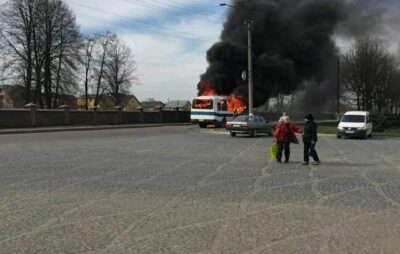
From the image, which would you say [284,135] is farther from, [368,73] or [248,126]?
[368,73]

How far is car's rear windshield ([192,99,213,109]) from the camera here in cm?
4938

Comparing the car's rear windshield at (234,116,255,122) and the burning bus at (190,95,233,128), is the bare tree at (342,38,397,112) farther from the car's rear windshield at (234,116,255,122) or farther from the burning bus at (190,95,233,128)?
the car's rear windshield at (234,116,255,122)

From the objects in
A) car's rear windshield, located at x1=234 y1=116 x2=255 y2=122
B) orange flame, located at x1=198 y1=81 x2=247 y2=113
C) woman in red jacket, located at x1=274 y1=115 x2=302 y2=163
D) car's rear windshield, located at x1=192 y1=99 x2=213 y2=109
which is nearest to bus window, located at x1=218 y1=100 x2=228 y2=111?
orange flame, located at x1=198 y1=81 x2=247 y2=113

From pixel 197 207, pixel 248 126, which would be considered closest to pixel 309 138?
pixel 197 207

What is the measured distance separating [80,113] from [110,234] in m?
49.7

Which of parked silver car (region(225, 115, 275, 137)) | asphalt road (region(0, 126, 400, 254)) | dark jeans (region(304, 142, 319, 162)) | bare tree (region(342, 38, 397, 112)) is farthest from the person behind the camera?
bare tree (region(342, 38, 397, 112))

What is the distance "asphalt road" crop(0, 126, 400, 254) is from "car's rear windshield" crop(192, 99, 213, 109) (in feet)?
109

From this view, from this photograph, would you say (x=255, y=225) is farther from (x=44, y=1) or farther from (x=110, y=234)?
(x=44, y=1)

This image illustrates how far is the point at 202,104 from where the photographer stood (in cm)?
4981

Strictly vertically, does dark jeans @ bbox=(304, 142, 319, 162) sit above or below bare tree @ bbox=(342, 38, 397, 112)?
below

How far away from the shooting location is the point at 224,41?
55.9 meters

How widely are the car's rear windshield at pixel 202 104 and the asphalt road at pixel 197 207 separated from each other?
109 feet

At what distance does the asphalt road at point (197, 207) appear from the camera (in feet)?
21.7

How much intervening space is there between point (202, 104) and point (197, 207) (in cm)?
4090
